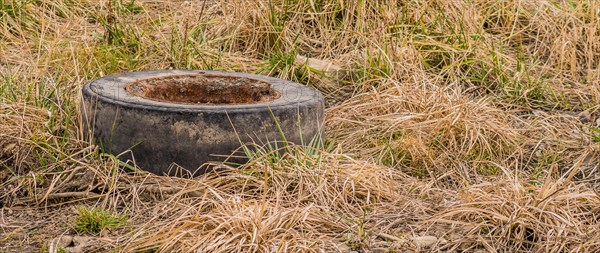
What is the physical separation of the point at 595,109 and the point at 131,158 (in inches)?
107

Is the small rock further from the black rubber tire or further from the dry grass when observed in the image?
the black rubber tire

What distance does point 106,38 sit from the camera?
5.11 meters

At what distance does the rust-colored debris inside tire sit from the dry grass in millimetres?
412

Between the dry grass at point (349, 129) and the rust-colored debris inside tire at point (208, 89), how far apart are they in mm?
412

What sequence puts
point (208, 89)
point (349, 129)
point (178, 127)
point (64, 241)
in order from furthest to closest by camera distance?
point (349, 129)
point (208, 89)
point (178, 127)
point (64, 241)

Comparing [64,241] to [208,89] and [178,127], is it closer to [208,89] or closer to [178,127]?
[178,127]

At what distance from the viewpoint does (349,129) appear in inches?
179

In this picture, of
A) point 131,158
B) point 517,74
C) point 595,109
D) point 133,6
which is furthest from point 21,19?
point 595,109

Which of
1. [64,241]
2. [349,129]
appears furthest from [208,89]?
[64,241]

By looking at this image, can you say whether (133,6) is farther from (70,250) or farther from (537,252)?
(537,252)

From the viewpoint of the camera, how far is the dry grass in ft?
10.4

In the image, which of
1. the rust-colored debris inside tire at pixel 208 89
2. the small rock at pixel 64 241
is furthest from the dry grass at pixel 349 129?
the rust-colored debris inside tire at pixel 208 89

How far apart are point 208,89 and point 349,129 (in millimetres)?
784

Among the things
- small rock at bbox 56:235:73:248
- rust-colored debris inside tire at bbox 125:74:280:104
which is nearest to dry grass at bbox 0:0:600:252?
small rock at bbox 56:235:73:248
